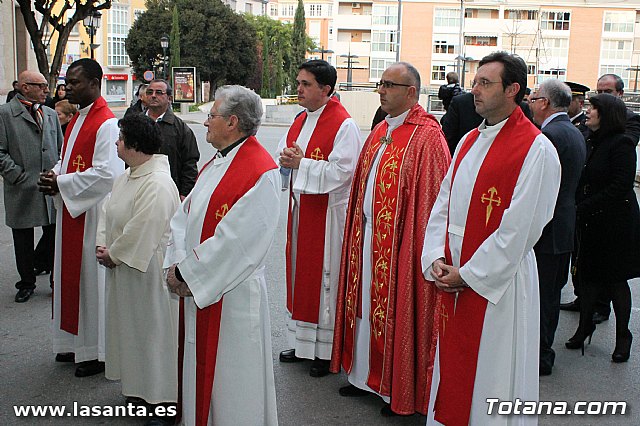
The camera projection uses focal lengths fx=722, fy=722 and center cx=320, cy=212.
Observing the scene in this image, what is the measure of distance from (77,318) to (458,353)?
110 inches

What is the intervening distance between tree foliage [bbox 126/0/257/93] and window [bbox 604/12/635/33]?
1428 inches

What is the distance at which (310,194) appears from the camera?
5.27 metres

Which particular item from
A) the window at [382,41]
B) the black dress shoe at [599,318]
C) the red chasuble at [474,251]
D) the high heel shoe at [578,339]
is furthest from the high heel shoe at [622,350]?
the window at [382,41]

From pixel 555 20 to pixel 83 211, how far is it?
73.0 meters

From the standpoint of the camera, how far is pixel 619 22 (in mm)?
70500

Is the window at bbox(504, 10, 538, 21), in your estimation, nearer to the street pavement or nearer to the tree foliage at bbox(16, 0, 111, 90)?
the tree foliage at bbox(16, 0, 111, 90)

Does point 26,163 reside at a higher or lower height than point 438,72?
lower

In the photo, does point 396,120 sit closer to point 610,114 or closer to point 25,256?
point 610,114

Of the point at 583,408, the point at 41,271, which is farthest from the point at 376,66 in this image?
the point at 583,408

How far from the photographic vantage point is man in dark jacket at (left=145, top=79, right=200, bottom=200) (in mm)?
6047

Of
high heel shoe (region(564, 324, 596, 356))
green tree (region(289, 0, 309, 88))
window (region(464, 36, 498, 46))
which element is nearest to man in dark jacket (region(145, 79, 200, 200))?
high heel shoe (region(564, 324, 596, 356))

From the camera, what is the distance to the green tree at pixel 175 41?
166ft

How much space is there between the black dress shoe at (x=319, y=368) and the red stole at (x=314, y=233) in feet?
0.99

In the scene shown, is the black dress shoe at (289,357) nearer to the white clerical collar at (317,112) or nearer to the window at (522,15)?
the white clerical collar at (317,112)
